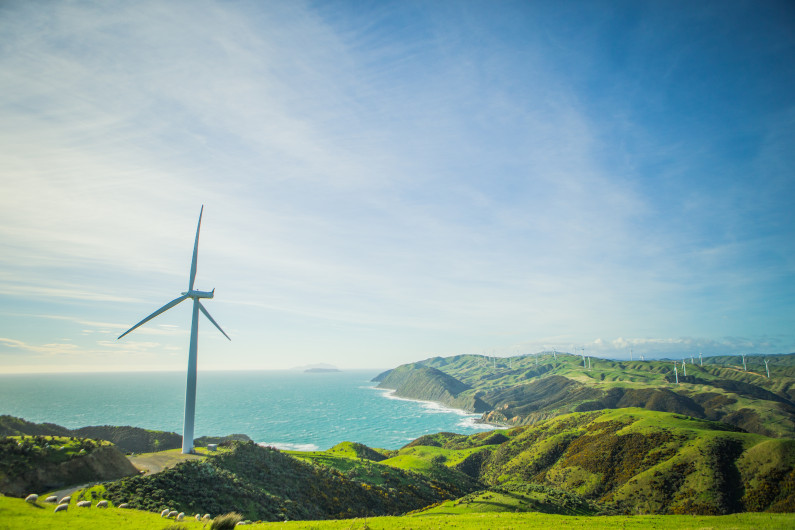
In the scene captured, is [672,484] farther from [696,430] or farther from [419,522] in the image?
[419,522]

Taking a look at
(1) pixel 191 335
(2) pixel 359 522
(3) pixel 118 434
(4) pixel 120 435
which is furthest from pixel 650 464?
(3) pixel 118 434

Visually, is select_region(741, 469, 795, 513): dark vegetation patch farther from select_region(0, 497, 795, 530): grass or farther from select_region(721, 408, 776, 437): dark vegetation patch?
select_region(721, 408, 776, 437): dark vegetation patch

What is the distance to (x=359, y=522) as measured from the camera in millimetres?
32594

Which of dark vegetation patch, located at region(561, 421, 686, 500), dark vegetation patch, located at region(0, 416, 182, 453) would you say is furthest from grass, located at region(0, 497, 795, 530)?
dark vegetation patch, located at region(0, 416, 182, 453)

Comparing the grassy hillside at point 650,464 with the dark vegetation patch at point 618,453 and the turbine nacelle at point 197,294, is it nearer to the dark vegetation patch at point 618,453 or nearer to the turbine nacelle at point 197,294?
the dark vegetation patch at point 618,453

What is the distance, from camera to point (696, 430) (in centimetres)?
9288

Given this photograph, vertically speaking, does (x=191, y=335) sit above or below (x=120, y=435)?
above

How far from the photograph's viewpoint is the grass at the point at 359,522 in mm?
23938

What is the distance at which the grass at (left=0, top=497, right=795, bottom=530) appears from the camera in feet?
78.5

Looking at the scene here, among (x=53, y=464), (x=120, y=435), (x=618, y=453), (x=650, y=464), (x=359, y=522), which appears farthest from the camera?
(x=120, y=435)

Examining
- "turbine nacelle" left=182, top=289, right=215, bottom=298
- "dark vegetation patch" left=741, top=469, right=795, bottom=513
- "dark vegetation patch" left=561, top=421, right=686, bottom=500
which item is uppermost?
"turbine nacelle" left=182, top=289, right=215, bottom=298

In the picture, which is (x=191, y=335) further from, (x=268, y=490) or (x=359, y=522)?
(x=359, y=522)

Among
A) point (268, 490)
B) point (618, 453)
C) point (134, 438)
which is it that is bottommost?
point (618, 453)

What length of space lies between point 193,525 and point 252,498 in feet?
57.2
